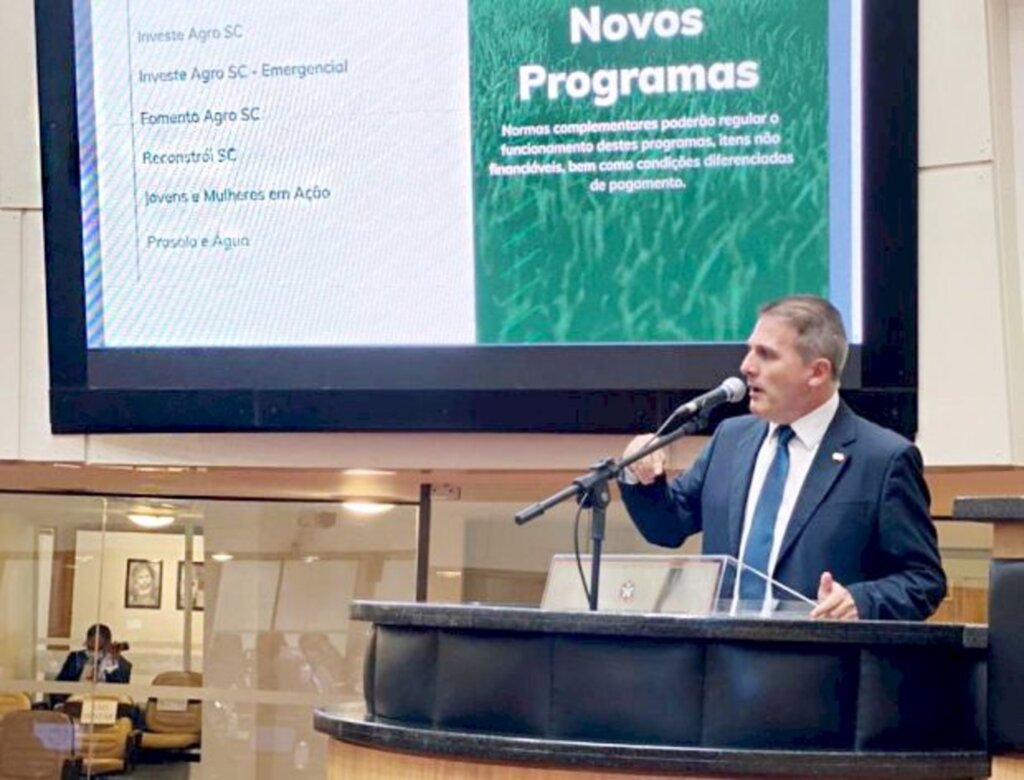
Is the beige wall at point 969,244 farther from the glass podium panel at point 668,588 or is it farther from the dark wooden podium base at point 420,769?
the dark wooden podium base at point 420,769

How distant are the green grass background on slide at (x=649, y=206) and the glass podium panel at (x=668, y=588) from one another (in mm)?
1892

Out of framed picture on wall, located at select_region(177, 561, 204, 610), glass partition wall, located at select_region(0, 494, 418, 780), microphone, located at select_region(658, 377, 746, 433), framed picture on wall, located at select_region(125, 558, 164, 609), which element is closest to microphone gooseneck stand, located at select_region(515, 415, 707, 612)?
microphone, located at select_region(658, 377, 746, 433)

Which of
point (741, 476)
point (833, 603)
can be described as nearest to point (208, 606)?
point (741, 476)

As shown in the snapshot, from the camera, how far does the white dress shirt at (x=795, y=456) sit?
2.65 meters

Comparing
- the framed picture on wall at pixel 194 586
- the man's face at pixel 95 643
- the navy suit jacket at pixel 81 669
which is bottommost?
the navy suit jacket at pixel 81 669

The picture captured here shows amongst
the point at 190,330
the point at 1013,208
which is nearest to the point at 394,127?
the point at 190,330

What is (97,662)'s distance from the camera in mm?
6664

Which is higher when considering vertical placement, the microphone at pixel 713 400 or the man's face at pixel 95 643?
the microphone at pixel 713 400

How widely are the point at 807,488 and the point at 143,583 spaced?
450cm

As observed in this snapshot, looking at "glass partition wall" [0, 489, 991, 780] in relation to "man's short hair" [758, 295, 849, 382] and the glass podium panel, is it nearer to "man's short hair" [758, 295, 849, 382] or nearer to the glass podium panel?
"man's short hair" [758, 295, 849, 382]

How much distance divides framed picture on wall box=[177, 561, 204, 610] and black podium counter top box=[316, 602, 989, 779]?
14.6 feet

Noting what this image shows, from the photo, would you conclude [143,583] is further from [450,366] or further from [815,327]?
[815,327]

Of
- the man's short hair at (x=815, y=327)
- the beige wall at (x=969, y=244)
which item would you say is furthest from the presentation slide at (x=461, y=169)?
→ the man's short hair at (x=815, y=327)

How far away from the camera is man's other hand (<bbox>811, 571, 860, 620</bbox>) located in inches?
88.8
